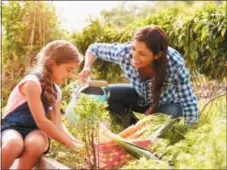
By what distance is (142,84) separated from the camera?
363 cm

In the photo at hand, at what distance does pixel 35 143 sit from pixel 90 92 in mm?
775

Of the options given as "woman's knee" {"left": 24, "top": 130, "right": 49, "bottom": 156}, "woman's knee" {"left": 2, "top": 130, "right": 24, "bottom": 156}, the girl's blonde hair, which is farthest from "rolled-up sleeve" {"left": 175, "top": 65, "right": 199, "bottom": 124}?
"woman's knee" {"left": 2, "top": 130, "right": 24, "bottom": 156}

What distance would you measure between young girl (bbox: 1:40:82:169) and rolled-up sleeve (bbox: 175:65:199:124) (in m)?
0.76

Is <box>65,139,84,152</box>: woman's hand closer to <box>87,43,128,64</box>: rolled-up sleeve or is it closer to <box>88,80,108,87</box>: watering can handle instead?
<box>88,80,108,87</box>: watering can handle

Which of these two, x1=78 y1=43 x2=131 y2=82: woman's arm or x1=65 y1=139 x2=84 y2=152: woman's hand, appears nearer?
x1=65 y1=139 x2=84 y2=152: woman's hand

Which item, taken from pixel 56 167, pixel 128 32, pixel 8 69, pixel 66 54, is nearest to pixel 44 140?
pixel 56 167

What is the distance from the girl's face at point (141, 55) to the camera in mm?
3176

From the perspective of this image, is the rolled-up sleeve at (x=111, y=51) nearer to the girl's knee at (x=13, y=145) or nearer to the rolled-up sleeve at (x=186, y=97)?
the rolled-up sleeve at (x=186, y=97)

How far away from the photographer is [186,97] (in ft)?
11.0

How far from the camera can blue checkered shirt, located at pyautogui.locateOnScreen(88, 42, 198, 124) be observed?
10.9 ft

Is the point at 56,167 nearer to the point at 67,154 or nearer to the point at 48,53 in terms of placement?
the point at 67,154

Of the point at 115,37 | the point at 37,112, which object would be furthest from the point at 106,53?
the point at 115,37

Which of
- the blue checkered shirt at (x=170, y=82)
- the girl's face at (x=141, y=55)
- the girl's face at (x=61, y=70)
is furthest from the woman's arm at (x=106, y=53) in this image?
the girl's face at (x=61, y=70)

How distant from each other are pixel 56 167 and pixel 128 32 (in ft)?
7.77
